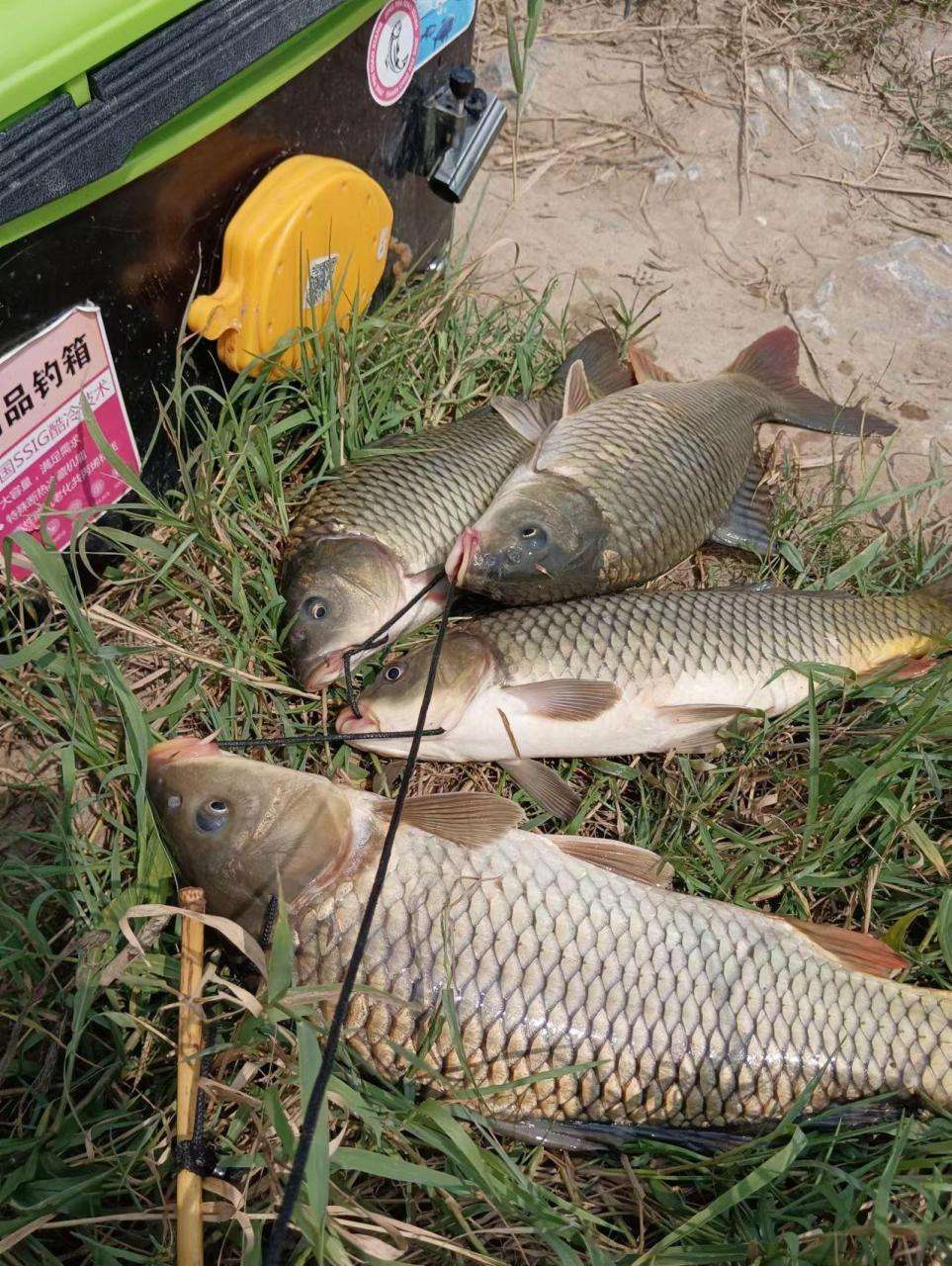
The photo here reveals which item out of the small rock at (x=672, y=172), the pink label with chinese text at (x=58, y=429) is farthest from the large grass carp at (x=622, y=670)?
the small rock at (x=672, y=172)

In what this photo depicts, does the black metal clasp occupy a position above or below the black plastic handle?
below

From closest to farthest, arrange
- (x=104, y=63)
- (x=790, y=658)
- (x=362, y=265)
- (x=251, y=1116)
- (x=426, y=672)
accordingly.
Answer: (x=104, y=63) < (x=251, y=1116) < (x=426, y=672) < (x=790, y=658) < (x=362, y=265)

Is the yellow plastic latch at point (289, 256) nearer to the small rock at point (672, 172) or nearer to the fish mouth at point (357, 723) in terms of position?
the fish mouth at point (357, 723)

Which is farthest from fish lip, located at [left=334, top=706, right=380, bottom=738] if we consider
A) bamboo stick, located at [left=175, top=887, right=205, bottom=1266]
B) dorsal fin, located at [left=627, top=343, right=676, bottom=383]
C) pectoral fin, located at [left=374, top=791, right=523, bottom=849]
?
dorsal fin, located at [left=627, top=343, right=676, bottom=383]

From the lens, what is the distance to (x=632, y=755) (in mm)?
2375

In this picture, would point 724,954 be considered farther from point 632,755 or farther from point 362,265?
point 362,265

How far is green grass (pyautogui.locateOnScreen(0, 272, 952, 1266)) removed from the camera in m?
1.59

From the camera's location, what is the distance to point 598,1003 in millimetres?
1740

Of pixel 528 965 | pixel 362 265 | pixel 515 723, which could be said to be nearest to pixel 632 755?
pixel 515 723

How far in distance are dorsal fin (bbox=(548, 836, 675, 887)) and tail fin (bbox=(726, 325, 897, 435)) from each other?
1.54 metres

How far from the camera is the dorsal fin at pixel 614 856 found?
6.46 ft

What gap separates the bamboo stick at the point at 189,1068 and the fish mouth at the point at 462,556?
88 cm

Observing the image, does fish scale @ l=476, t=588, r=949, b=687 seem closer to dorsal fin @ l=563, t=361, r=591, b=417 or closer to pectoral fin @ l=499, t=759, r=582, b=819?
pectoral fin @ l=499, t=759, r=582, b=819

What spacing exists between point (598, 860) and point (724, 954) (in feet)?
0.97
